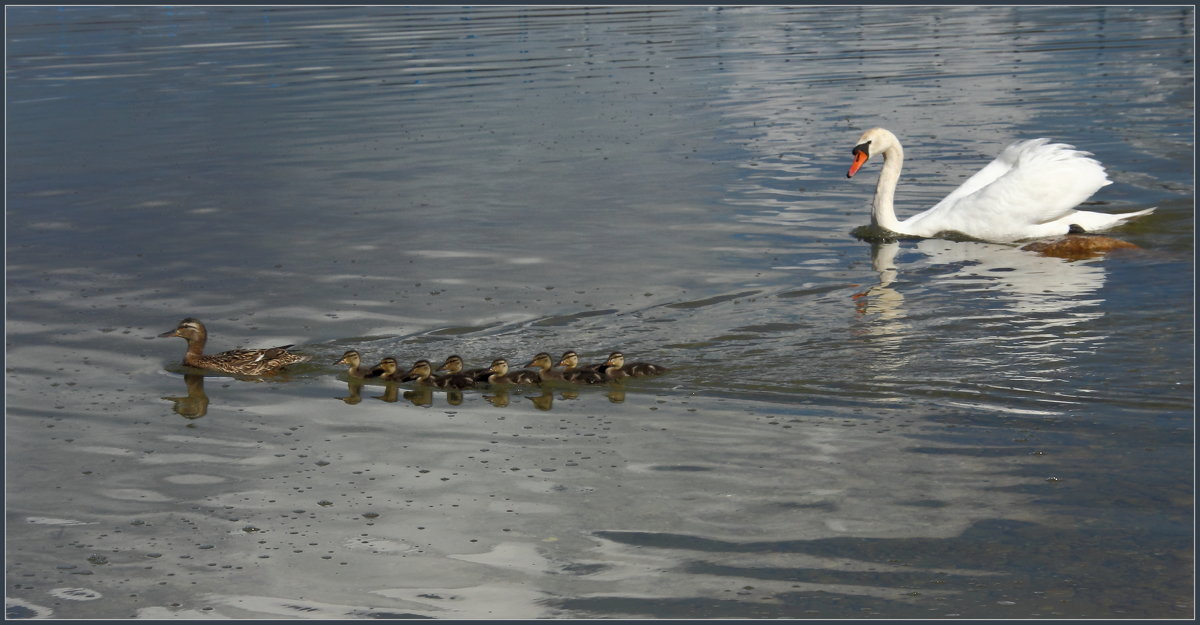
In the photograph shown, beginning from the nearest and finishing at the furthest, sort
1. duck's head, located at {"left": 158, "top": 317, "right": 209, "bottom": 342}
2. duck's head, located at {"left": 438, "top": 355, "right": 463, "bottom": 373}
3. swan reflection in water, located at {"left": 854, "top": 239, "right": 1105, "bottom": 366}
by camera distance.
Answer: duck's head, located at {"left": 438, "top": 355, "right": 463, "bottom": 373}, swan reflection in water, located at {"left": 854, "top": 239, "right": 1105, "bottom": 366}, duck's head, located at {"left": 158, "top": 317, "right": 209, "bottom": 342}

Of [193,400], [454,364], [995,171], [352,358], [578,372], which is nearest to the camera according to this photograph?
[578,372]

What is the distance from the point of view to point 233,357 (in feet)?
36.2

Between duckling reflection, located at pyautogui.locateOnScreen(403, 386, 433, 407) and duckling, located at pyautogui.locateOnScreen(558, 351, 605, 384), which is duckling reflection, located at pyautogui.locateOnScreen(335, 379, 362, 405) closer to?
duckling reflection, located at pyautogui.locateOnScreen(403, 386, 433, 407)

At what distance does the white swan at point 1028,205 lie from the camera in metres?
14.4

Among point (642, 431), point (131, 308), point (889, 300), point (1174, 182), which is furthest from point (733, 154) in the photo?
point (642, 431)

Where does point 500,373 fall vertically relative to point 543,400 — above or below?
above

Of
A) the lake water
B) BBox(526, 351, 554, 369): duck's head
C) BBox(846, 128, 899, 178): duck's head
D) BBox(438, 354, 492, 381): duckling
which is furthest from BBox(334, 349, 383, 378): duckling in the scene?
BBox(846, 128, 899, 178): duck's head

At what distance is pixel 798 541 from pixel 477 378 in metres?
3.60

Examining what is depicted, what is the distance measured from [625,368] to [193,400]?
337cm

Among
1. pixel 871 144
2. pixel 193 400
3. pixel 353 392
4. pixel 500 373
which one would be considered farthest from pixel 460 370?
pixel 871 144

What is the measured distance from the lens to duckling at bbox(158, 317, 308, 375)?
1087 centimetres

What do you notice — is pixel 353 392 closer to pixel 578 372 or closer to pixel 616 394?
pixel 578 372

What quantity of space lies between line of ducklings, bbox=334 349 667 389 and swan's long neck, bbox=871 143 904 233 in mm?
5348

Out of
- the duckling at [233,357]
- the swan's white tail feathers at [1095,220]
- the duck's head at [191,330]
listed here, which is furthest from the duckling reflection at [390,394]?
the swan's white tail feathers at [1095,220]
